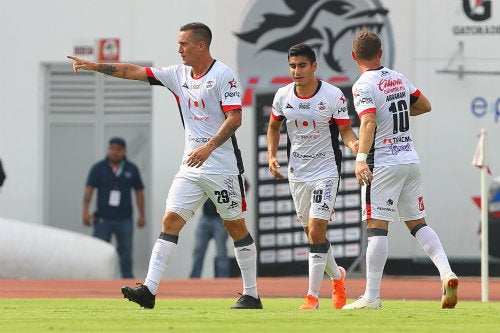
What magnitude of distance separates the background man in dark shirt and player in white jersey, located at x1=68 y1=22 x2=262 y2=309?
38.8 feet

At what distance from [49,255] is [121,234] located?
1208 millimetres

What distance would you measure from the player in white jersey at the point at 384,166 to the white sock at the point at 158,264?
1.61 metres

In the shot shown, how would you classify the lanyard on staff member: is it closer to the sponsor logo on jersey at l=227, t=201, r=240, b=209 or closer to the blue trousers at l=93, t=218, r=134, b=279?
the blue trousers at l=93, t=218, r=134, b=279

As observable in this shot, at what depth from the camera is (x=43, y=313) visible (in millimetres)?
13086

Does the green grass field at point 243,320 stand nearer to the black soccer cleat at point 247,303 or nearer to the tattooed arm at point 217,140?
the black soccer cleat at point 247,303

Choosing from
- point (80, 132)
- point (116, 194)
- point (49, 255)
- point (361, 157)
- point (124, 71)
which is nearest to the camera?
point (361, 157)

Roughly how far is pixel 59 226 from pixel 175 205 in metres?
14.9

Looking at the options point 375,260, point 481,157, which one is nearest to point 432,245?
point 375,260

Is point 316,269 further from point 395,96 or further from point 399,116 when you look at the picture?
point 395,96

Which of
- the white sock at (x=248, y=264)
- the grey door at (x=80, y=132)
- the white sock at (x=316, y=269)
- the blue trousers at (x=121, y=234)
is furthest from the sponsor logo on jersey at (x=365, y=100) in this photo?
the grey door at (x=80, y=132)

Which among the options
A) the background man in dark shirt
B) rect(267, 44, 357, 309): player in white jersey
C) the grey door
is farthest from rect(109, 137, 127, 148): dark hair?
rect(267, 44, 357, 309): player in white jersey

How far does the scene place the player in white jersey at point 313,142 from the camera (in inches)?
559

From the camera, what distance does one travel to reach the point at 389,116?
1322cm

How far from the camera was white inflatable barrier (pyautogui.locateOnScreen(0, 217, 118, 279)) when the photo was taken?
24.7 m
